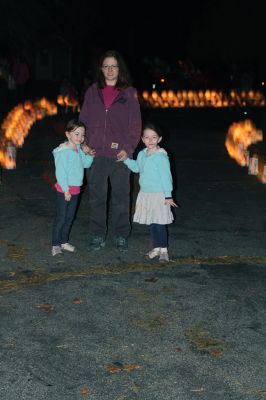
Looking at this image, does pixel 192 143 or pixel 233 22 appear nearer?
pixel 192 143

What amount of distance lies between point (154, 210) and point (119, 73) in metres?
1.41

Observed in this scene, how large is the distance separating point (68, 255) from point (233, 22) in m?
52.2

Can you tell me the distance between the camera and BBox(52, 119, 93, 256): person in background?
7461 mm

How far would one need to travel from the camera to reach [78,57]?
175ft

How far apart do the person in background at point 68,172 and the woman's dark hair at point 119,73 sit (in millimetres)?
498

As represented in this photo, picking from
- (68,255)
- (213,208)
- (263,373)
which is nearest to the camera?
(263,373)

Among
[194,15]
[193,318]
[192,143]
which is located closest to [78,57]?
[194,15]

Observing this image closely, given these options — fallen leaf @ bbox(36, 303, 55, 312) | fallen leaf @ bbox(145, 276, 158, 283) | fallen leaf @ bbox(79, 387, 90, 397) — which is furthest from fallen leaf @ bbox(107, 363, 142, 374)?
fallen leaf @ bbox(145, 276, 158, 283)

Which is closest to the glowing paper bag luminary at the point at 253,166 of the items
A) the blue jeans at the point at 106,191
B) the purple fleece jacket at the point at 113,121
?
the blue jeans at the point at 106,191

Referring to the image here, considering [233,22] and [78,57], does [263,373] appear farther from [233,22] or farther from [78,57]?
[233,22]

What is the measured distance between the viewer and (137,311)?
6.03 m

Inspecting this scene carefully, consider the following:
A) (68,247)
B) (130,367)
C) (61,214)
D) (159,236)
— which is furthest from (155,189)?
(130,367)

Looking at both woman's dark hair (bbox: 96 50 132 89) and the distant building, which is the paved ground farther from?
the distant building

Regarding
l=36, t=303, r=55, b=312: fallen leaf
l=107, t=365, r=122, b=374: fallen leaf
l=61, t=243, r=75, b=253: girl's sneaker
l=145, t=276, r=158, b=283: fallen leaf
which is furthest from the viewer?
l=61, t=243, r=75, b=253: girl's sneaker
